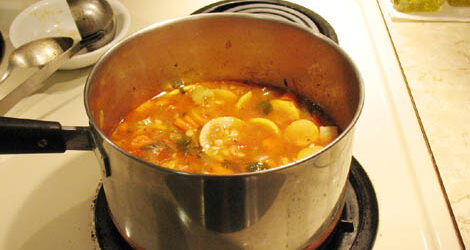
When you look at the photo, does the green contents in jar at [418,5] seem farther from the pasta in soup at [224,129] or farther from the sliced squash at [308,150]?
the sliced squash at [308,150]

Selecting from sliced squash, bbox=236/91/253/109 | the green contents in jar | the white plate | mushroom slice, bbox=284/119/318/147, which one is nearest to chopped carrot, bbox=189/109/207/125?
sliced squash, bbox=236/91/253/109

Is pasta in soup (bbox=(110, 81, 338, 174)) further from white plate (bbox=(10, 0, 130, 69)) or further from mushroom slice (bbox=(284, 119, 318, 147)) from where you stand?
white plate (bbox=(10, 0, 130, 69))

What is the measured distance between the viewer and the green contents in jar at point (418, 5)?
147 cm

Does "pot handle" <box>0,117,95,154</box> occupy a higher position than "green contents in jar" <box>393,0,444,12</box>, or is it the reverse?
"pot handle" <box>0,117,95,154</box>

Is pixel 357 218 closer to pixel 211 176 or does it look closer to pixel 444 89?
pixel 211 176

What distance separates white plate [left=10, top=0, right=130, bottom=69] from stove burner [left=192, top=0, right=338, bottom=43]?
0.81 ft

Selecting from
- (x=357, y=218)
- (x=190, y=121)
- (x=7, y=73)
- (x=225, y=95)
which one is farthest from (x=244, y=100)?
(x=7, y=73)

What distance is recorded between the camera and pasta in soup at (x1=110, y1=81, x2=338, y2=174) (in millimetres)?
979

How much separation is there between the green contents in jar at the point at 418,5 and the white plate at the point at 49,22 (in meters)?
0.91

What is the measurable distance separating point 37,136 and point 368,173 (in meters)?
0.68

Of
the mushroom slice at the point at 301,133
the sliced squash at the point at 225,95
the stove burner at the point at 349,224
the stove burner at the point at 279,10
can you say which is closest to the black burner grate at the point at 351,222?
the stove burner at the point at 349,224

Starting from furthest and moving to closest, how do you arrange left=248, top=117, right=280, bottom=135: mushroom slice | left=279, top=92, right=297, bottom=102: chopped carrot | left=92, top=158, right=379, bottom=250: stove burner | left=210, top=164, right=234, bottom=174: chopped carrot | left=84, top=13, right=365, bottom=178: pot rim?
left=279, top=92, right=297, bottom=102: chopped carrot, left=248, top=117, right=280, bottom=135: mushroom slice, left=210, top=164, right=234, bottom=174: chopped carrot, left=92, top=158, right=379, bottom=250: stove burner, left=84, top=13, right=365, bottom=178: pot rim

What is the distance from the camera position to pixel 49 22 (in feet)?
4.65

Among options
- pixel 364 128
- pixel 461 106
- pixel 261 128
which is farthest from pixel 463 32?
pixel 261 128
